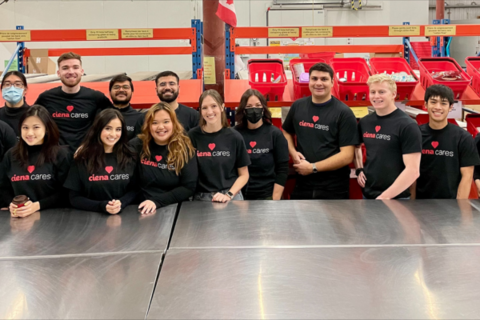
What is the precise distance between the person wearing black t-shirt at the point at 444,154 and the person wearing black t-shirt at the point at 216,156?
1.30 metres

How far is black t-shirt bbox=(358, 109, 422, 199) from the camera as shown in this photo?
9.26 feet

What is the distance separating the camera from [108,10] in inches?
403

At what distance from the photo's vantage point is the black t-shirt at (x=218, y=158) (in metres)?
2.85

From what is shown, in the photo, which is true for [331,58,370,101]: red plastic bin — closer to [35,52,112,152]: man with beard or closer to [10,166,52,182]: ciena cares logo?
[35,52,112,152]: man with beard

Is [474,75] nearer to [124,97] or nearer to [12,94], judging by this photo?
[124,97]

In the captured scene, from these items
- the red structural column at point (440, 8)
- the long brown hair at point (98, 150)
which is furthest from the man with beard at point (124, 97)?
the red structural column at point (440, 8)

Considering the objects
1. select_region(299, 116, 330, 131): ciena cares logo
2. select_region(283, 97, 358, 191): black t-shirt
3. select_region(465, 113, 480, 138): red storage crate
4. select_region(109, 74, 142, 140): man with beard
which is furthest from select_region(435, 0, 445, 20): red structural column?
select_region(109, 74, 142, 140): man with beard

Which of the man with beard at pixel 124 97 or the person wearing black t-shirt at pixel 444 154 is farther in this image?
the man with beard at pixel 124 97

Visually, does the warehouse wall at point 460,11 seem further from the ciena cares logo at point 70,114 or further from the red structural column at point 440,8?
the ciena cares logo at point 70,114

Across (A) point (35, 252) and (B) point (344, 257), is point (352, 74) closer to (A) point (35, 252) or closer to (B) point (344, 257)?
(B) point (344, 257)

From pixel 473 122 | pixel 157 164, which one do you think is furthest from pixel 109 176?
pixel 473 122

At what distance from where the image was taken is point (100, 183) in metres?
2.60

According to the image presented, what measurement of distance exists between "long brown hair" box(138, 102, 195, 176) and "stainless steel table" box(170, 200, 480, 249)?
28 centimetres

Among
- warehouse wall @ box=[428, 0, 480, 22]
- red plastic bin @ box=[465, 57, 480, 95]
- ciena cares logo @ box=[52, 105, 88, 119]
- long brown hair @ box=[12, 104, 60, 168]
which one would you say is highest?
warehouse wall @ box=[428, 0, 480, 22]
